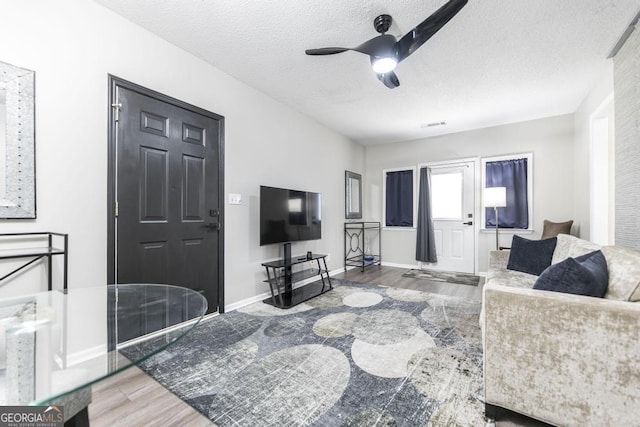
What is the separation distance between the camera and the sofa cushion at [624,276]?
4.31 feet

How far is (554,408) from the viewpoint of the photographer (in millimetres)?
1265

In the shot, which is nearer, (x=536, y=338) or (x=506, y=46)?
(x=536, y=338)

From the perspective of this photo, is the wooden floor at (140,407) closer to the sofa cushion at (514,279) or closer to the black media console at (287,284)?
the sofa cushion at (514,279)

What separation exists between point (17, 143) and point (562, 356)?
318cm

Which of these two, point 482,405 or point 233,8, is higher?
point 233,8

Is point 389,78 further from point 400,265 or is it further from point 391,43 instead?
point 400,265

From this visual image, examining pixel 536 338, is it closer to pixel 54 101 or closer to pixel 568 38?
pixel 568 38

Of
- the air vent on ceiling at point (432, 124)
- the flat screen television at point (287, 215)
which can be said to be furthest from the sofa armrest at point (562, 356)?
the air vent on ceiling at point (432, 124)

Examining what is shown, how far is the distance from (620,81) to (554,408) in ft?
9.42

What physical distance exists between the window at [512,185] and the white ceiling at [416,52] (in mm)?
815

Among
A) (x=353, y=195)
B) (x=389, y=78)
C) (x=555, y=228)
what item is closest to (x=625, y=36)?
(x=389, y=78)

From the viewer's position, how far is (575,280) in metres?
1.39

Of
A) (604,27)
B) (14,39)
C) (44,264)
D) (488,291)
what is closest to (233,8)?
(14,39)

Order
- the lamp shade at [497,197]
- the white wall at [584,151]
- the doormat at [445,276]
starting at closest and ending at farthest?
the white wall at [584,151] < the lamp shade at [497,197] < the doormat at [445,276]
